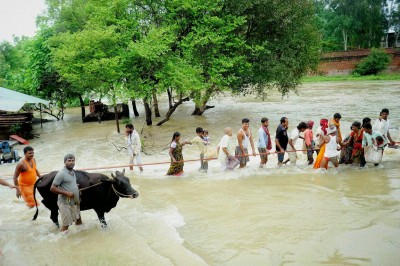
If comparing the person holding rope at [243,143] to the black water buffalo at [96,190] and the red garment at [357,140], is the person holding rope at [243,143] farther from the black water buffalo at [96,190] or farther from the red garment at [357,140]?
the black water buffalo at [96,190]

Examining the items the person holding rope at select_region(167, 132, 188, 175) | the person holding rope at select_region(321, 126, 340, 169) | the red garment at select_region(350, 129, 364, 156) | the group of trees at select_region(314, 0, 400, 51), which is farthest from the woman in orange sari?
the group of trees at select_region(314, 0, 400, 51)

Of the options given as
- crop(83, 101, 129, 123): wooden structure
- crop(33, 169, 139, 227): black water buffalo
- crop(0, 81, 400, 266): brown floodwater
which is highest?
crop(83, 101, 129, 123): wooden structure

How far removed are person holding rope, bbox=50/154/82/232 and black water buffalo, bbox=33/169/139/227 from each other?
233 mm

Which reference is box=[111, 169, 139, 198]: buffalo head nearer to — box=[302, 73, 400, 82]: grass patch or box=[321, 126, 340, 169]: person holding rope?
box=[321, 126, 340, 169]: person holding rope

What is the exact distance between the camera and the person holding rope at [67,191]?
6.05 metres

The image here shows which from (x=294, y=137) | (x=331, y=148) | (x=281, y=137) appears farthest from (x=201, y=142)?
(x=331, y=148)

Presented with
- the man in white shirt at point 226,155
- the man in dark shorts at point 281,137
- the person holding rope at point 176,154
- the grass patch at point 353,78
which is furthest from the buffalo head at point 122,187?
the grass patch at point 353,78

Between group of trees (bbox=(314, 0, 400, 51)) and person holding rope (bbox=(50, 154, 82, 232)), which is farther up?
group of trees (bbox=(314, 0, 400, 51))

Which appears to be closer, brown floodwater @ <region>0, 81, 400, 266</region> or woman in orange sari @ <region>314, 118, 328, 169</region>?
brown floodwater @ <region>0, 81, 400, 266</region>

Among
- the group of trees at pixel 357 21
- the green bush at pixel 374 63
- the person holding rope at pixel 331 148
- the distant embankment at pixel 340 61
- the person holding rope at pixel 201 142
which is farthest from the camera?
the group of trees at pixel 357 21

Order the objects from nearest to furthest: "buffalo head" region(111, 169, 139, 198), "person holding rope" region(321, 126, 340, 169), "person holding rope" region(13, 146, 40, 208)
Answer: "buffalo head" region(111, 169, 139, 198)
"person holding rope" region(13, 146, 40, 208)
"person holding rope" region(321, 126, 340, 169)

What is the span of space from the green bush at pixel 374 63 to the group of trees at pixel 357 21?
773 cm

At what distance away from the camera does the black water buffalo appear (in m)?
6.48

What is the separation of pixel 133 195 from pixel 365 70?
4976cm
